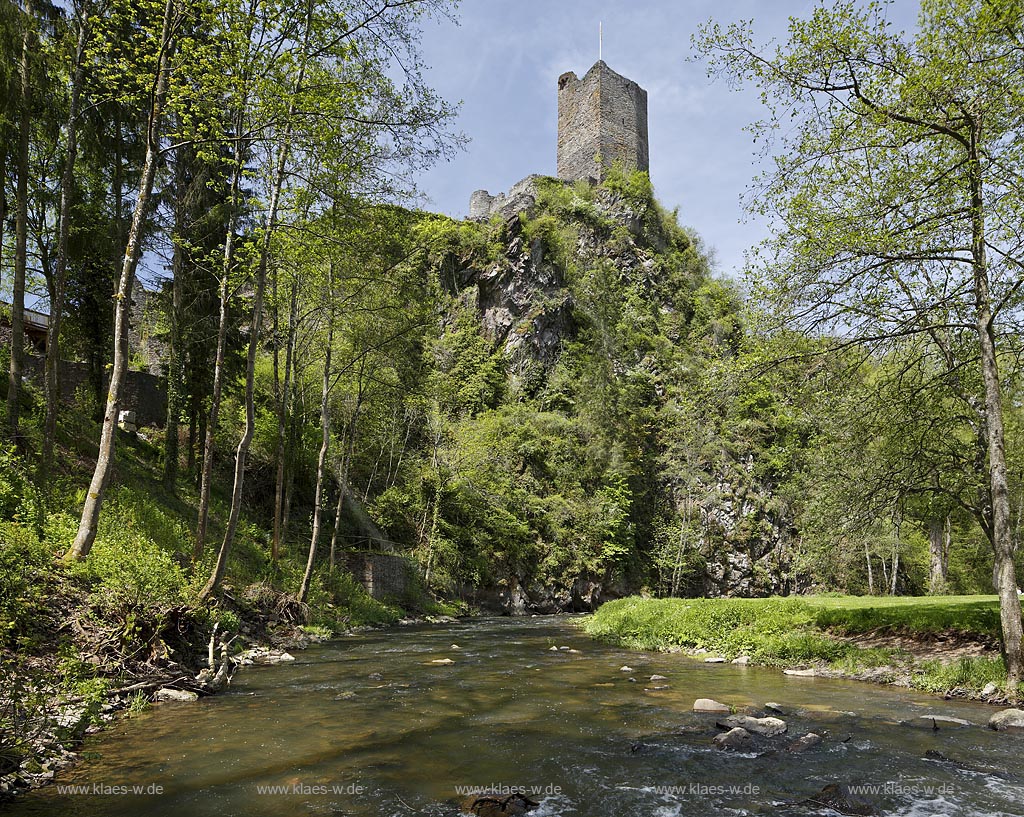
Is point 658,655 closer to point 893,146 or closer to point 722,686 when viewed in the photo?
point 722,686

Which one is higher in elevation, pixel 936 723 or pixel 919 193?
pixel 919 193

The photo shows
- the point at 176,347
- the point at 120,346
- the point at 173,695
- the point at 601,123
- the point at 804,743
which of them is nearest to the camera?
the point at 804,743

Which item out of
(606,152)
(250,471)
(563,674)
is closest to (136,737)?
(563,674)

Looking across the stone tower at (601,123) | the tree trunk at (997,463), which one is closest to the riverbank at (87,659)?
the tree trunk at (997,463)

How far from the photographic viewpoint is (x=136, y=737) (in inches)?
261

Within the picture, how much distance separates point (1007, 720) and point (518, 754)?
6.63 metres

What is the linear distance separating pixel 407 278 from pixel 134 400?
14.2 meters

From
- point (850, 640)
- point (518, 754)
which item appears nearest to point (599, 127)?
point (850, 640)

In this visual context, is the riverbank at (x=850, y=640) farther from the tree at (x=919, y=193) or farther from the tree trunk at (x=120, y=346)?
the tree trunk at (x=120, y=346)

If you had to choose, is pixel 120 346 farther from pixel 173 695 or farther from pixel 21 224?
pixel 21 224

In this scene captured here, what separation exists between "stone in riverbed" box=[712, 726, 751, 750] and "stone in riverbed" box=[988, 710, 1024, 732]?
3.51 meters

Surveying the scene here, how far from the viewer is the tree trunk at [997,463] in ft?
30.6

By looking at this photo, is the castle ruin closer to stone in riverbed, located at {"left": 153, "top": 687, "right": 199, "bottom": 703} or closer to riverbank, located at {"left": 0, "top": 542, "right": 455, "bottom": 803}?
riverbank, located at {"left": 0, "top": 542, "right": 455, "bottom": 803}

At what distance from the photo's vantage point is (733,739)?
711cm
